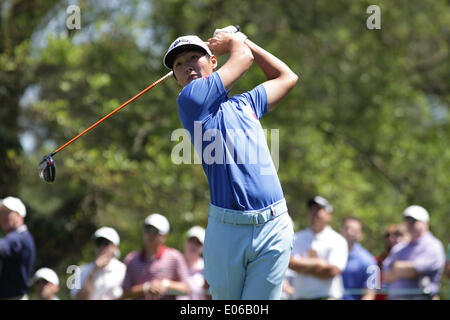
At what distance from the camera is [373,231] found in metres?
15.4

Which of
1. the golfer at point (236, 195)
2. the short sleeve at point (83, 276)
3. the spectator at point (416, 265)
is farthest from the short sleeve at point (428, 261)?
the golfer at point (236, 195)

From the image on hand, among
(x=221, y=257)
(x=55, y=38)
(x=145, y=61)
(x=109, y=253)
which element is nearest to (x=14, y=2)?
(x=55, y=38)

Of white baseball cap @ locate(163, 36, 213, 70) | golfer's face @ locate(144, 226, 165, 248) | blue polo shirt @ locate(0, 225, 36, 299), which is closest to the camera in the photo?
white baseball cap @ locate(163, 36, 213, 70)

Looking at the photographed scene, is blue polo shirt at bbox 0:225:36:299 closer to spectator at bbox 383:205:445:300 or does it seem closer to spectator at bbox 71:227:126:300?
spectator at bbox 71:227:126:300

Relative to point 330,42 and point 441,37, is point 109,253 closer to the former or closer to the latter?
point 330,42

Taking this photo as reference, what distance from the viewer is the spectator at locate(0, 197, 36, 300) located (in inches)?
316

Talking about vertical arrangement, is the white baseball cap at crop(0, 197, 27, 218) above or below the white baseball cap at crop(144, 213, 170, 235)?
above

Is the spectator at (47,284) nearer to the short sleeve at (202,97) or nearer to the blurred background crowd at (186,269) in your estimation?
the blurred background crowd at (186,269)

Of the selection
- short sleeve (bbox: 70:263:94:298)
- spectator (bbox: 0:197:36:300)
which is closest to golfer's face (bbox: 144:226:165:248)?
short sleeve (bbox: 70:263:94:298)

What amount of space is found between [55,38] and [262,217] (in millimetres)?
9286

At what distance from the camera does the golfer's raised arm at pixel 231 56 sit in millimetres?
4102

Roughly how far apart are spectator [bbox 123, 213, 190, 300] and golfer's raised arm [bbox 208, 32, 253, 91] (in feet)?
13.7

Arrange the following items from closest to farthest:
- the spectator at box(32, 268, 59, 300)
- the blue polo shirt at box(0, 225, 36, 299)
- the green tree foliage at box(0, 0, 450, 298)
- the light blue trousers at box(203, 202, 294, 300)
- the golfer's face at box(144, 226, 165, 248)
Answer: the light blue trousers at box(203, 202, 294, 300) < the blue polo shirt at box(0, 225, 36, 299) < the spectator at box(32, 268, 59, 300) < the golfer's face at box(144, 226, 165, 248) < the green tree foliage at box(0, 0, 450, 298)
